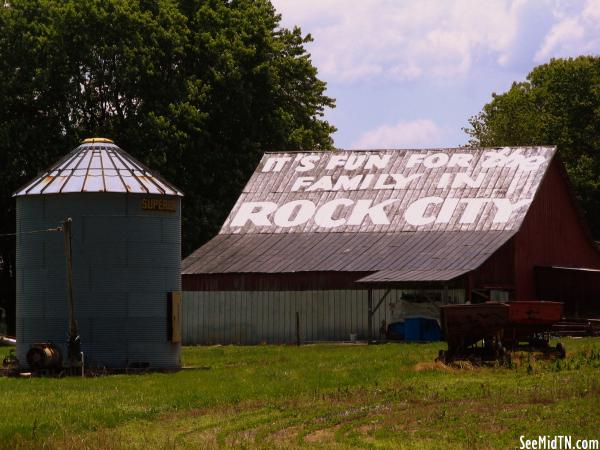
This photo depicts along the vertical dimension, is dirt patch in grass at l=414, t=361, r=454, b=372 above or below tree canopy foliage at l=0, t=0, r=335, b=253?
below

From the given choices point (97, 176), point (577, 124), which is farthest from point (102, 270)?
point (577, 124)

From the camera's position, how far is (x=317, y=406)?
95.3 feet

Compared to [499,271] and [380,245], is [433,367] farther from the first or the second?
[380,245]

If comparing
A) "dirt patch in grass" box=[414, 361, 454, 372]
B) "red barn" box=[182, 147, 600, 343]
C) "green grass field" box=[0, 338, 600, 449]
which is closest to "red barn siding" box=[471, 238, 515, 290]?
"red barn" box=[182, 147, 600, 343]

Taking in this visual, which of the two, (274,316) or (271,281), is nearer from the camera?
(271,281)

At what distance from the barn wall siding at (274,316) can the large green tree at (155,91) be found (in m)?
12.3

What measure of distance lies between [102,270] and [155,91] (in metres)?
30.1

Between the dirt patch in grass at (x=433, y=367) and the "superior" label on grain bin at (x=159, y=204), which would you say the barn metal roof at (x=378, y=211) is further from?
the dirt patch in grass at (x=433, y=367)

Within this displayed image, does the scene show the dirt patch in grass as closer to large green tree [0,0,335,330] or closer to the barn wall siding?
the barn wall siding

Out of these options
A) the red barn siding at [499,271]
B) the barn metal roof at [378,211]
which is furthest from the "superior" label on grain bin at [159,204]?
the red barn siding at [499,271]

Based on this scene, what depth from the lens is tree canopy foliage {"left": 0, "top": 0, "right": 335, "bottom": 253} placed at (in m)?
68.1

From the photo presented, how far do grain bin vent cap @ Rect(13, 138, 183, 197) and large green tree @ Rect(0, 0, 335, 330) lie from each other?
23295 millimetres

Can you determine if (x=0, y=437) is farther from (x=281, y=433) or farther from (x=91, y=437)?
(x=281, y=433)

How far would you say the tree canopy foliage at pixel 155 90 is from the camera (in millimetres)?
68125
